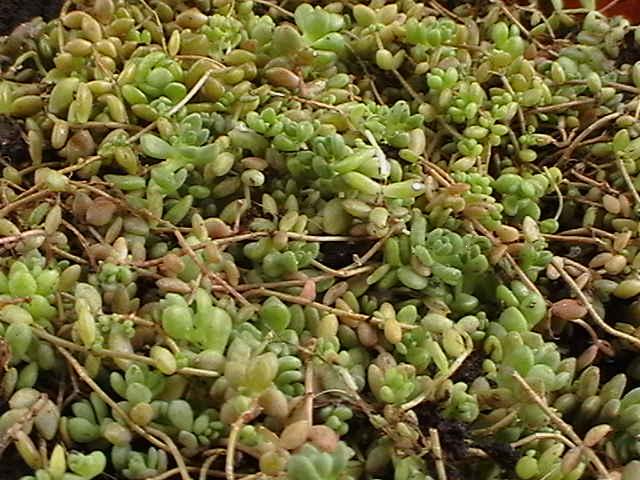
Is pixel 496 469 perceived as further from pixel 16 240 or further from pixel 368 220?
pixel 16 240

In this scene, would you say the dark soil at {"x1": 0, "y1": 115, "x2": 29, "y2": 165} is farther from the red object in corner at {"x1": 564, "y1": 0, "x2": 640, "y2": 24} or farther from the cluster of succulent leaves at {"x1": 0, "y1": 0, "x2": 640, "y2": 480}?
the red object in corner at {"x1": 564, "y1": 0, "x2": 640, "y2": 24}

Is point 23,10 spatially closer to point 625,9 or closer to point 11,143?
point 11,143

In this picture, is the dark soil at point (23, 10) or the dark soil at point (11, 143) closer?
the dark soil at point (11, 143)

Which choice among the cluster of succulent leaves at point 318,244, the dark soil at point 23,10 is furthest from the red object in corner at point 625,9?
the dark soil at point 23,10

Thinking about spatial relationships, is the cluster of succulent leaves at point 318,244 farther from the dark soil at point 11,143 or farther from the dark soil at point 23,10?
the dark soil at point 23,10

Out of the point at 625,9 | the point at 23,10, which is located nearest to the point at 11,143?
the point at 23,10

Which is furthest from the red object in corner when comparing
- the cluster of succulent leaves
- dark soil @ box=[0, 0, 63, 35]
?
dark soil @ box=[0, 0, 63, 35]
